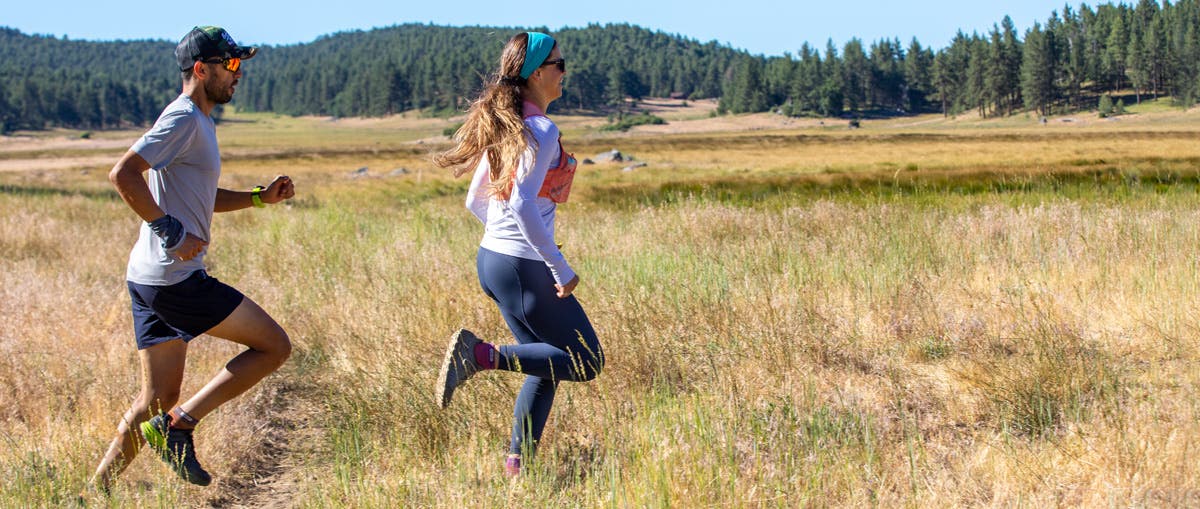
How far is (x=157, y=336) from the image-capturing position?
3697 mm

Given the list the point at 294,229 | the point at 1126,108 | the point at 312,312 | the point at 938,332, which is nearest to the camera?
the point at 938,332

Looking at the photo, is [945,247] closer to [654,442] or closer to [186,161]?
[654,442]

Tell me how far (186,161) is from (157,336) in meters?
0.71

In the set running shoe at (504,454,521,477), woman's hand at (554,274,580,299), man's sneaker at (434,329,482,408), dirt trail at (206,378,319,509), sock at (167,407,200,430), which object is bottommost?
dirt trail at (206,378,319,509)

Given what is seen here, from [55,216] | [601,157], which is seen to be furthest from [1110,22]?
[55,216]

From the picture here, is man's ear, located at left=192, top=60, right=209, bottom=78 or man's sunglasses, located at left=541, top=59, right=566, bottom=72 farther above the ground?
man's ear, located at left=192, top=60, right=209, bottom=78

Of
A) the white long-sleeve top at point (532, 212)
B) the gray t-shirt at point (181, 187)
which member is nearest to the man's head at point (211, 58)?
the gray t-shirt at point (181, 187)

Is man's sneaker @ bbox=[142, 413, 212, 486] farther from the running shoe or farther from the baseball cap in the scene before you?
the baseball cap

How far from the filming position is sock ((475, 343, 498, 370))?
12.6 ft

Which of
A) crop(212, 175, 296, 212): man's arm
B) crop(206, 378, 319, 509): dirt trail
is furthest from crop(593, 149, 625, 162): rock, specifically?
crop(212, 175, 296, 212): man's arm

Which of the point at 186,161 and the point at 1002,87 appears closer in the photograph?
the point at 186,161

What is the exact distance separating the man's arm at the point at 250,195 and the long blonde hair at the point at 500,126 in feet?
2.84

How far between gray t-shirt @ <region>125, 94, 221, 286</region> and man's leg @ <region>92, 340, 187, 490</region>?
0.32m

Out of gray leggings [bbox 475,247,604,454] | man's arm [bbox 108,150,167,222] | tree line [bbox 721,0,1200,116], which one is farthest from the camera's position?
tree line [bbox 721,0,1200,116]
